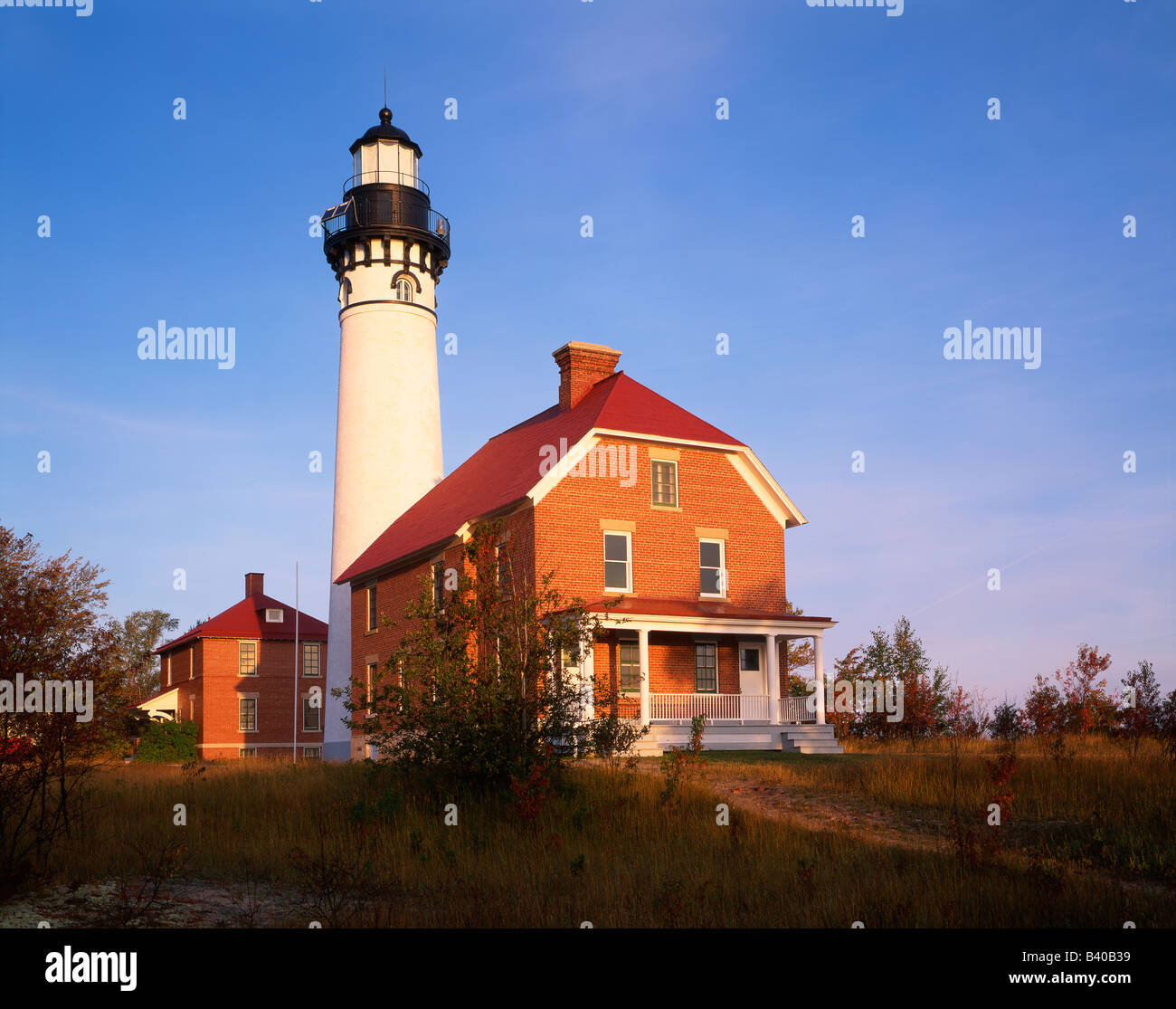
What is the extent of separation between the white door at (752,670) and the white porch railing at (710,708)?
28 centimetres

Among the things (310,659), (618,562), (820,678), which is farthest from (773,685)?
(310,659)

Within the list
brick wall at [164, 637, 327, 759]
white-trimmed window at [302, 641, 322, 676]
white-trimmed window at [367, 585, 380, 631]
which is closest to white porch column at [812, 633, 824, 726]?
white-trimmed window at [367, 585, 380, 631]

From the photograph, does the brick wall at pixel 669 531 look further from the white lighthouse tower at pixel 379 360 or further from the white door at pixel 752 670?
the white lighthouse tower at pixel 379 360

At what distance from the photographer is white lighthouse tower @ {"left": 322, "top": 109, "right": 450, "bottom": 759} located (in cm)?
3691

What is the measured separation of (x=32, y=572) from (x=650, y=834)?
22409 millimetres

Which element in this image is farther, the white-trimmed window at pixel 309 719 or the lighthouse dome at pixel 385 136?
the white-trimmed window at pixel 309 719

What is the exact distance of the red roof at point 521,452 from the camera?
92.6 ft

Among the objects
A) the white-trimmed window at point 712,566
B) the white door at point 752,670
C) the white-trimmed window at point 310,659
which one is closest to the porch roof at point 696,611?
the white-trimmed window at point 712,566

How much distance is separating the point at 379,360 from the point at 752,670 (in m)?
16.5

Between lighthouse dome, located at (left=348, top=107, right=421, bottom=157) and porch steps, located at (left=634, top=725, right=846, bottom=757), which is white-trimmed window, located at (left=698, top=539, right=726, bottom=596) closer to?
porch steps, located at (left=634, top=725, right=846, bottom=757)

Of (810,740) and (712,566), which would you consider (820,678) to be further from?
(712,566)
